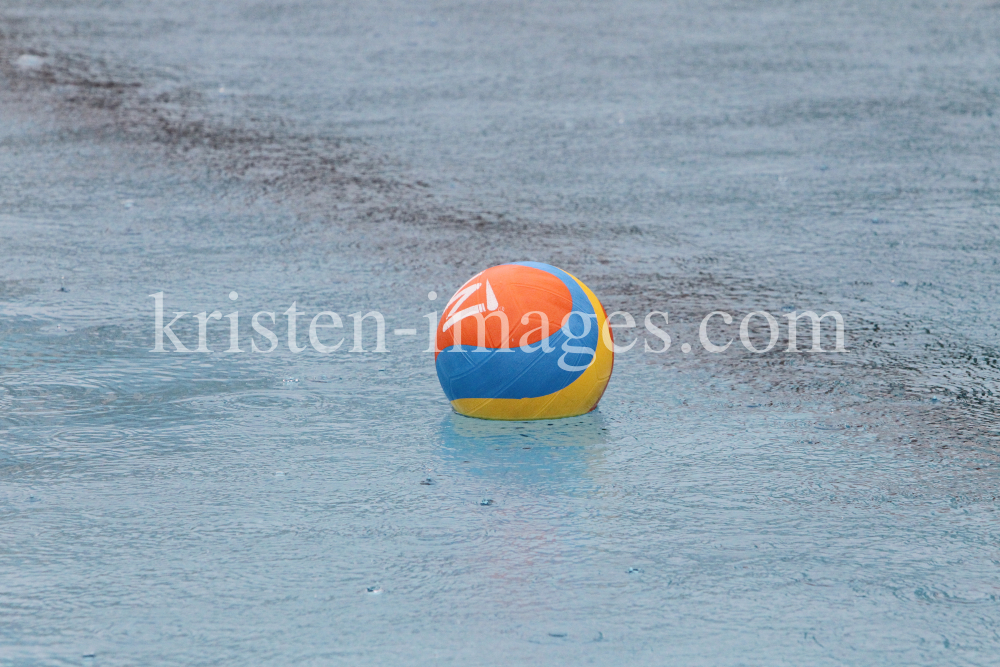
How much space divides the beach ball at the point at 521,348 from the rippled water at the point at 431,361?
0.53 ft

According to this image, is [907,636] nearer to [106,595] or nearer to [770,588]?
[770,588]

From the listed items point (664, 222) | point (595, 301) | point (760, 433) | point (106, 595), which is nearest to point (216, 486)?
point (106, 595)

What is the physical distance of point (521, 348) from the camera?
5.08 m

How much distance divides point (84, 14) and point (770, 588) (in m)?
13.1

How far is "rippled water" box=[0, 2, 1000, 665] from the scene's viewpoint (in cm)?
364

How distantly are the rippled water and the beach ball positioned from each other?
16 cm

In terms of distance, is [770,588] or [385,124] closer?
[770,588]

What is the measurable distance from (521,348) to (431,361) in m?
1.08

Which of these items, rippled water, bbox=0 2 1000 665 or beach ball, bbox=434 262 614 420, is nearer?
rippled water, bbox=0 2 1000 665

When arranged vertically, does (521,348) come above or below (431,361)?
above

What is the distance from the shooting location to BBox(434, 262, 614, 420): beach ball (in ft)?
16.7

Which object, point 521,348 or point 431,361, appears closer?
point 521,348

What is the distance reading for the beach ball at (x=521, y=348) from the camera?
200 inches

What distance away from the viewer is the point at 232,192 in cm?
901
